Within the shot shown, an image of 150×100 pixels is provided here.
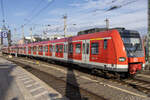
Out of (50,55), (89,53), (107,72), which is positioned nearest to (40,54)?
(50,55)

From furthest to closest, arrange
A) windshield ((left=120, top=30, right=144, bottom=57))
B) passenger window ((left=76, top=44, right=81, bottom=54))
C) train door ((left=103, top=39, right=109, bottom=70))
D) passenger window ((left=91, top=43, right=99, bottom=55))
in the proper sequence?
passenger window ((left=76, top=44, right=81, bottom=54)) < passenger window ((left=91, top=43, right=99, bottom=55)) < train door ((left=103, top=39, right=109, bottom=70)) < windshield ((left=120, top=30, right=144, bottom=57))

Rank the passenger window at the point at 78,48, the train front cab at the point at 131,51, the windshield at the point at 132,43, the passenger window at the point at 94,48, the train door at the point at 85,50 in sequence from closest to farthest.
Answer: the train front cab at the point at 131,51, the windshield at the point at 132,43, the passenger window at the point at 94,48, the train door at the point at 85,50, the passenger window at the point at 78,48

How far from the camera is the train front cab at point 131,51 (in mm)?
9164

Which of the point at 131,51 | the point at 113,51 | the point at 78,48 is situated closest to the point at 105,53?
the point at 113,51

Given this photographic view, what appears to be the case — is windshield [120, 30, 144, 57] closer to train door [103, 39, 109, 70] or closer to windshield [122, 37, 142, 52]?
windshield [122, 37, 142, 52]

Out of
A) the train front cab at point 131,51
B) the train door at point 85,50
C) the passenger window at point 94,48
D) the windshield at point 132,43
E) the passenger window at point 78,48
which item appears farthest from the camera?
the passenger window at point 78,48

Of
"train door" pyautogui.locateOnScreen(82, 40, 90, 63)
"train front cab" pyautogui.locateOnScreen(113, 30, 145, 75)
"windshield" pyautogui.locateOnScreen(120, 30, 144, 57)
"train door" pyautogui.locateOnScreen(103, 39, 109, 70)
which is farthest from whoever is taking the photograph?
"train door" pyautogui.locateOnScreen(82, 40, 90, 63)

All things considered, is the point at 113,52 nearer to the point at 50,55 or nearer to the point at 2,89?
the point at 2,89

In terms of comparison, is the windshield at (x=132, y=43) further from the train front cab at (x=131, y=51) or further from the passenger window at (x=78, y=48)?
the passenger window at (x=78, y=48)

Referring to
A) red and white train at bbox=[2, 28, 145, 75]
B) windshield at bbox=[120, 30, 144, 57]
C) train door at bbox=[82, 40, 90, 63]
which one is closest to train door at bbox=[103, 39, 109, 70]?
red and white train at bbox=[2, 28, 145, 75]

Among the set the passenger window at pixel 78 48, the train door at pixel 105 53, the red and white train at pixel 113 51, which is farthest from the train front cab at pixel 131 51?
the passenger window at pixel 78 48

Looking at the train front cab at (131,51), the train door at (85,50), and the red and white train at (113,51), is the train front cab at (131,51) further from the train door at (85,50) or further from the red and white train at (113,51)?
the train door at (85,50)

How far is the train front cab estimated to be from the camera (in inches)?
361

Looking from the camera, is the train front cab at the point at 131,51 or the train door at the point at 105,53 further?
the train door at the point at 105,53
